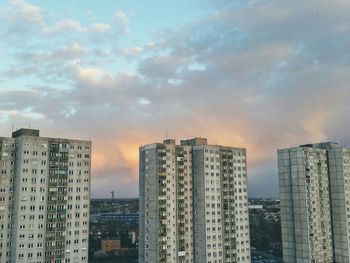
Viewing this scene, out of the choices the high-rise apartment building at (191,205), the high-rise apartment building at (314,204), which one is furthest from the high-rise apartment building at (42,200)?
the high-rise apartment building at (314,204)

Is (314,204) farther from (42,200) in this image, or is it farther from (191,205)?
(42,200)

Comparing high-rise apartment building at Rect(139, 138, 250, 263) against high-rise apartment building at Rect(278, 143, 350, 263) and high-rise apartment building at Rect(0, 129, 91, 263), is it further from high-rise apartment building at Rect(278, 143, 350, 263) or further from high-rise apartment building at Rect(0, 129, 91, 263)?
high-rise apartment building at Rect(0, 129, 91, 263)

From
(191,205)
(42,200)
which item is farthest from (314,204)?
(42,200)

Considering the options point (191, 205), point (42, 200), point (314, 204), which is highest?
point (42, 200)

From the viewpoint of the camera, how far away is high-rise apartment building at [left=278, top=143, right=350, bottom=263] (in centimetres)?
15338

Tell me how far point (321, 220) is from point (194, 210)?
159 ft

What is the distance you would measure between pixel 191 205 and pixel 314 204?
4656cm

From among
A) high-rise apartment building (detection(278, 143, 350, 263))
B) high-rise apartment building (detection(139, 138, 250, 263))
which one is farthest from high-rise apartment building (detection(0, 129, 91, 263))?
high-rise apartment building (detection(278, 143, 350, 263))

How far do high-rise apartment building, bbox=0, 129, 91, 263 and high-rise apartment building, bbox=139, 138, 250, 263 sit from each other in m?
24.1

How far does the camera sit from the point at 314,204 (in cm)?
15588

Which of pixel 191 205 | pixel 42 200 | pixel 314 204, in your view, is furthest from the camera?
pixel 314 204

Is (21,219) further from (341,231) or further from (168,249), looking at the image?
(341,231)

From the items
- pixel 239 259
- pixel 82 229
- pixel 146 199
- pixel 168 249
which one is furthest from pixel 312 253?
pixel 82 229

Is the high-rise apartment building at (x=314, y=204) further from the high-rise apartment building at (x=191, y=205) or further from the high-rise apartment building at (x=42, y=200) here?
the high-rise apartment building at (x=42, y=200)
